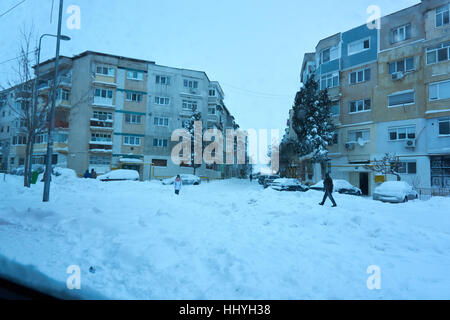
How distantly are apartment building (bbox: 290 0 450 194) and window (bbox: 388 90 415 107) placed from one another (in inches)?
2.3

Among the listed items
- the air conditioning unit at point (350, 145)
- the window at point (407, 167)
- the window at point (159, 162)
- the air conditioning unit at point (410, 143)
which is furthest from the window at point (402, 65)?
the window at point (159, 162)

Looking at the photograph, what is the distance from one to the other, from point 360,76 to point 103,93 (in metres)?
32.0

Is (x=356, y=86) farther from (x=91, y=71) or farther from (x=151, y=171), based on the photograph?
(x=91, y=71)

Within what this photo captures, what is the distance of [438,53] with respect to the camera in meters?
21.4

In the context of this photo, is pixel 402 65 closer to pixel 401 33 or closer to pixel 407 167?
pixel 401 33

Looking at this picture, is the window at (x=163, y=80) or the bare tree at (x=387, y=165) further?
the window at (x=163, y=80)

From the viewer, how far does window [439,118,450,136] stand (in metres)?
20.6

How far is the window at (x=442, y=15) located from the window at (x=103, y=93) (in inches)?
1452

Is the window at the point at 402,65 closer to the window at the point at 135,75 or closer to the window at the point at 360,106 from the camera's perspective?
the window at the point at 360,106

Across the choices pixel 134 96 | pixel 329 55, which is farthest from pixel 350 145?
pixel 134 96

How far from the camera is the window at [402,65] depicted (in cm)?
2312

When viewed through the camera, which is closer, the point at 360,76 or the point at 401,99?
the point at 401,99
